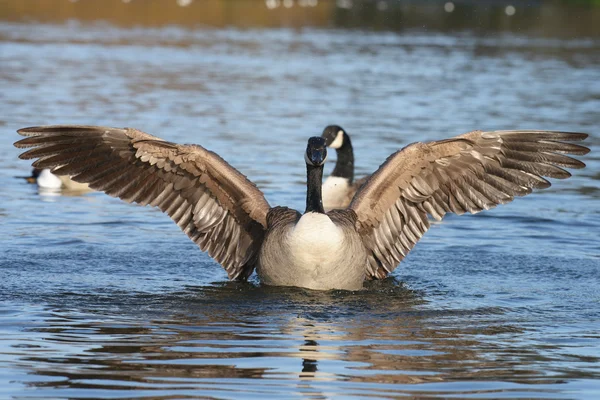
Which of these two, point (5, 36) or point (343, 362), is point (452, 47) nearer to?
point (5, 36)

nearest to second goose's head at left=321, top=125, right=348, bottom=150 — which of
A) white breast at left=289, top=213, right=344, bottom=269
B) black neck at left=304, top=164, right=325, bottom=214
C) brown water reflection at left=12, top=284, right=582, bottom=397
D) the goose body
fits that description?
the goose body

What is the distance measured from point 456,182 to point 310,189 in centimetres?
177

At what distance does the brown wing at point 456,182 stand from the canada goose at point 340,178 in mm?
3213

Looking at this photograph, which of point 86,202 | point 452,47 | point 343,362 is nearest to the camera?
point 343,362

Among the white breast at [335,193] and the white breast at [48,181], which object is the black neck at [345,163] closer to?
the white breast at [335,193]

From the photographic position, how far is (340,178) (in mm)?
15164

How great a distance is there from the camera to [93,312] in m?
9.20

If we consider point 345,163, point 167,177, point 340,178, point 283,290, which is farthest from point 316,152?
point 345,163

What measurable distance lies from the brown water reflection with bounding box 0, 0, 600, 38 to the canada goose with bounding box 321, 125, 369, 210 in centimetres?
4014

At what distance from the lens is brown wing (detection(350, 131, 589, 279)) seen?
34.5ft

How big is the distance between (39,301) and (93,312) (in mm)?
640

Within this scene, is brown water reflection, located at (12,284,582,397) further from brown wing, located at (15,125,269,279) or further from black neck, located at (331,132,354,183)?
black neck, located at (331,132,354,183)

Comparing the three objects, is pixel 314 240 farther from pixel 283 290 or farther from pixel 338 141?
pixel 338 141

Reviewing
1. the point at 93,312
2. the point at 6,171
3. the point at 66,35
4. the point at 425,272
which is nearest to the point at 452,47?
the point at 66,35
